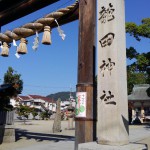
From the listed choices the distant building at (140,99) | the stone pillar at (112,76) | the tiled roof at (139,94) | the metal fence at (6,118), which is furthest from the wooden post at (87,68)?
the tiled roof at (139,94)

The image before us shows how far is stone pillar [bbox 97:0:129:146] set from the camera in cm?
454

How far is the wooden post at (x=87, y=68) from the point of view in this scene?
550 cm

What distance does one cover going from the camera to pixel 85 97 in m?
5.53

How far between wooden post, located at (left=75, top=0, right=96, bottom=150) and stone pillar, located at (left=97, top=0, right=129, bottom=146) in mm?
594

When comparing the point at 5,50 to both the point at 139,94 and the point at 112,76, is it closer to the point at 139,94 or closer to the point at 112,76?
the point at 112,76

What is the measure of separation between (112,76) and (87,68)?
1.01 meters

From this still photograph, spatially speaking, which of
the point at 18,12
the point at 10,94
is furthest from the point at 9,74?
the point at 18,12

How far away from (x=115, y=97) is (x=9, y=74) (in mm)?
31645

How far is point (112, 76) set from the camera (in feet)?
15.6

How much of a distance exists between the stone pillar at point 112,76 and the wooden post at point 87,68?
59cm

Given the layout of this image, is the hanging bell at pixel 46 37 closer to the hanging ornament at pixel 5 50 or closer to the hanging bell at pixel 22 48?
the hanging bell at pixel 22 48

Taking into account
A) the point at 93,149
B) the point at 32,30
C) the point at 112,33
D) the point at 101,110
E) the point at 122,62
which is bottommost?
the point at 93,149

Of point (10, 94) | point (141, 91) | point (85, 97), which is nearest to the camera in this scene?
point (85, 97)

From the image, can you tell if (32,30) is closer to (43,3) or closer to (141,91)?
(43,3)
